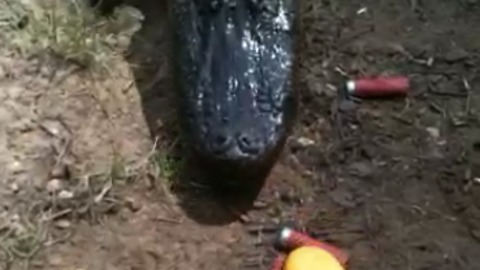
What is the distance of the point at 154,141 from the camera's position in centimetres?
262

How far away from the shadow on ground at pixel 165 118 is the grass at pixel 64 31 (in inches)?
2.1

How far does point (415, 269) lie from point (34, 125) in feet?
2.77

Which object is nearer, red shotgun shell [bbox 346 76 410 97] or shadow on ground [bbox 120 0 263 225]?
shadow on ground [bbox 120 0 263 225]

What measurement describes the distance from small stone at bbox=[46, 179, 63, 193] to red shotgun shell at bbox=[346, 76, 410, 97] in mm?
635

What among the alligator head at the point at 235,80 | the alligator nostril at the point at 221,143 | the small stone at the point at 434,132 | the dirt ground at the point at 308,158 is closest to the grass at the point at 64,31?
the dirt ground at the point at 308,158

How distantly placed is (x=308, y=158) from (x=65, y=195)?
49 cm

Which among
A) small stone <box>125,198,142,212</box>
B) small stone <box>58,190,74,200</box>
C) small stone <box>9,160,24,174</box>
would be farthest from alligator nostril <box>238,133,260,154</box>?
small stone <box>9,160,24,174</box>

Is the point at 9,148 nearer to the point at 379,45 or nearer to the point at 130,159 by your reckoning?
the point at 130,159

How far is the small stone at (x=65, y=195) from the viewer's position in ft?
8.20

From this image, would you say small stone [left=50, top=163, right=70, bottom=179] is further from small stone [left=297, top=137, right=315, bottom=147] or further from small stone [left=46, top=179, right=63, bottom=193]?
small stone [left=297, top=137, right=315, bottom=147]

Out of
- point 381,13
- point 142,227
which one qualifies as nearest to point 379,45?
point 381,13

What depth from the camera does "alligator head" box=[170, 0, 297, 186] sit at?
249cm

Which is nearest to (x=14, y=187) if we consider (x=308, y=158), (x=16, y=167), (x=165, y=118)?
(x=16, y=167)

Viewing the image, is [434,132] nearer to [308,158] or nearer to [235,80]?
[308,158]
